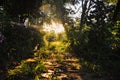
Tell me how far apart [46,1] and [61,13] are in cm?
503

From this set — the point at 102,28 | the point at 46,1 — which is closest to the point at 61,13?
the point at 46,1

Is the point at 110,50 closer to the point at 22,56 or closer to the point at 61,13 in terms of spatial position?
the point at 22,56

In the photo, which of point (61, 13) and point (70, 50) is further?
point (61, 13)

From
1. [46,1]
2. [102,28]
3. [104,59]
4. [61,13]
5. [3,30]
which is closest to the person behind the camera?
[104,59]

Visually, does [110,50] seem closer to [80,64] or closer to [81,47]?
[80,64]

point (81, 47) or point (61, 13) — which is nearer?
point (81, 47)

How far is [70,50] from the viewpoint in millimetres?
14156

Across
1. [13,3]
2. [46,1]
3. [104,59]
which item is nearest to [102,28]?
[104,59]

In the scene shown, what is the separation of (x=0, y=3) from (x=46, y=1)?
18846mm

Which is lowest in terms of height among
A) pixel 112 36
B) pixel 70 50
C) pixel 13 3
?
pixel 70 50

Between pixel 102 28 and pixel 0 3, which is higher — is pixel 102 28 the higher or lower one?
the lower one

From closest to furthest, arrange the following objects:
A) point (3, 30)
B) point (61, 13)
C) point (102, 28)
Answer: point (3, 30) → point (102, 28) → point (61, 13)

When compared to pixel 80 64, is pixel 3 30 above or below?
above

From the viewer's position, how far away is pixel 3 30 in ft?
35.2
